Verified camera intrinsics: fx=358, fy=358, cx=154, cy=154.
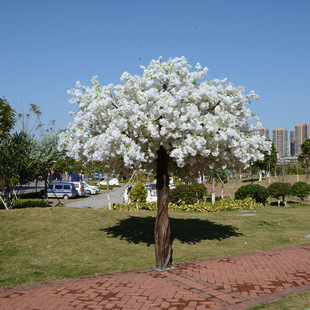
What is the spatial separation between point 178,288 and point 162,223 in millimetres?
2191

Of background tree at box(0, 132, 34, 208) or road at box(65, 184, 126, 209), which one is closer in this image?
background tree at box(0, 132, 34, 208)

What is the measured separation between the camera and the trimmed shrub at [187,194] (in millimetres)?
22719

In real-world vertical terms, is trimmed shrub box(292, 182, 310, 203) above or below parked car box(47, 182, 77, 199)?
above

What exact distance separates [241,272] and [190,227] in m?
6.18

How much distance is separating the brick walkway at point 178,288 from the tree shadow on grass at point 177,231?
3.35 metres

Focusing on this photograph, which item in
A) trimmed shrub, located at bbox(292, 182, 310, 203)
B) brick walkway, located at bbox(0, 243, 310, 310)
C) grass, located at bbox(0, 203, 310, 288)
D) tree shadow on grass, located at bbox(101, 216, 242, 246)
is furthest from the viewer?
trimmed shrub, located at bbox(292, 182, 310, 203)

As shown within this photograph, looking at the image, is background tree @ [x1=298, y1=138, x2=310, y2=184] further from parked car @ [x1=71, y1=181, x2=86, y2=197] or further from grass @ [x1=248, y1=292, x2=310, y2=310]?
grass @ [x1=248, y1=292, x2=310, y2=310]

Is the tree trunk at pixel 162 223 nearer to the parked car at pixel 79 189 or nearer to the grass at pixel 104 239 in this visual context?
the grass at pixel 104 239

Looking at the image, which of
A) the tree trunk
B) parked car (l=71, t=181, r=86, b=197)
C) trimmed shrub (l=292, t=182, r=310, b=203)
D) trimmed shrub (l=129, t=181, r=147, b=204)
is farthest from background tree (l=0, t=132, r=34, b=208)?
parked car (l=71, t=181, r=86, b=197)

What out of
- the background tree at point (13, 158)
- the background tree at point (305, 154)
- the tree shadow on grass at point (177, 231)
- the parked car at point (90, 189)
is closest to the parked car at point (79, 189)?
the parked car at point (90, 189)

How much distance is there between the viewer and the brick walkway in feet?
22.5

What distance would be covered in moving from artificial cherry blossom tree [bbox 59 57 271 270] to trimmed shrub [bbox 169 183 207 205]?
12353 mm

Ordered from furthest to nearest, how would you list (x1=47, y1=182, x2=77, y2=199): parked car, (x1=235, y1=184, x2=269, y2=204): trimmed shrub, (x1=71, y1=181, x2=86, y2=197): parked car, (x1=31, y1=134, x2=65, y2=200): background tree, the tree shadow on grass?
1. (x1=71, y1=181, x2=86, y2=197): parked car
2. (x1=47, y1=182, x2=77, y2=199): parked car
3. (x1=235, y1=184, x2=269, y2=204): trimmed shrub
4. (x1=31, y1=134, x2=65, y2=200): background tree
5. the tree shadow on grass

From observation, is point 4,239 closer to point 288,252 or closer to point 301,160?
point 288,252
